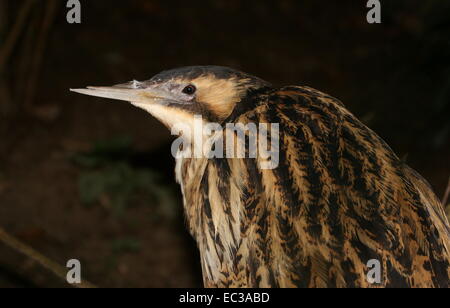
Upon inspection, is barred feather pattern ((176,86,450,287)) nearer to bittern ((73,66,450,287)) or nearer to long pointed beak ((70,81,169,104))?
bittern ((73,66,450,287))

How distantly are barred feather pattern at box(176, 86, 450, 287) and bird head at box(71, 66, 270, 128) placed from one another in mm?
247

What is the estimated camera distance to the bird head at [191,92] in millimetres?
4215

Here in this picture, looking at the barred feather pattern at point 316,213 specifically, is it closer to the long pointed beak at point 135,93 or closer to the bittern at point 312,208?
the bittern at point 312,208

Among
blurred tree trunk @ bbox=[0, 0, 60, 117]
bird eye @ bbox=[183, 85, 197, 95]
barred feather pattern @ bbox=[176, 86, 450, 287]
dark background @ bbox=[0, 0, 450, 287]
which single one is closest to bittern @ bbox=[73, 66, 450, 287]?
barred feather pattern @ bbox=[176, 86, 450, 287]

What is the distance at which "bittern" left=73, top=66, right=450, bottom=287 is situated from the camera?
332cm

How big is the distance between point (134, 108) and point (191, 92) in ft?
14.9

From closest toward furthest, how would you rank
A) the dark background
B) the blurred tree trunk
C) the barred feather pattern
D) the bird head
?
the barred feather pattern, the bird head, the dark background, the blurred tree trunk

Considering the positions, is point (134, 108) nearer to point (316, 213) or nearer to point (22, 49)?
point (22, 49)

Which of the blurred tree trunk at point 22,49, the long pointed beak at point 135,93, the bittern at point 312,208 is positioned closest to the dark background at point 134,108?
the blurred tree trunk at point 22,49

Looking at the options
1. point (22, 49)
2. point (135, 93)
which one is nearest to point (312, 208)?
point (135, 93)

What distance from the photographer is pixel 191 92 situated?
14.1 feet

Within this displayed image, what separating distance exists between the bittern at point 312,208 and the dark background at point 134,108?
3.09 m
